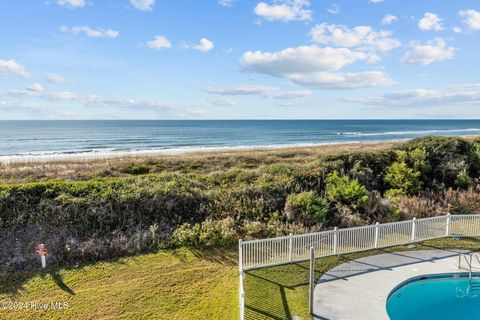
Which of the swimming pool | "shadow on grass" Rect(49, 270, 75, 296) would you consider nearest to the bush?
the swimming pool

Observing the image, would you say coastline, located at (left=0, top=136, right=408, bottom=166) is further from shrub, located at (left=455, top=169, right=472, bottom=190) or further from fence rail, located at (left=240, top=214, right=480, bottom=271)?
fence rail, located at (left=240, top=214, right=480, bottom=271)

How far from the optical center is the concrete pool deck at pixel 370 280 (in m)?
7.45

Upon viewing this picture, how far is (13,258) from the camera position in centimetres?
997

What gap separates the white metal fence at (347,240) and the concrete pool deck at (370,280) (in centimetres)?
61

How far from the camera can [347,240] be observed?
34.7ft

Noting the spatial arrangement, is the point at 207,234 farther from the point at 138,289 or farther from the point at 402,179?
the point at 402,179

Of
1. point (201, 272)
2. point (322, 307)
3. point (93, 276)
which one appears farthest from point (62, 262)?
point (322, 307)

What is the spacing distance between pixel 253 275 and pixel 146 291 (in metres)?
2.95

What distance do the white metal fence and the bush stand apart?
6.97ft

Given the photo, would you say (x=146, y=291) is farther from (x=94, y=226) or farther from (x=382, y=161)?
(x=382, y=161)

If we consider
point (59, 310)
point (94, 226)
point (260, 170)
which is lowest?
point (59, 310)

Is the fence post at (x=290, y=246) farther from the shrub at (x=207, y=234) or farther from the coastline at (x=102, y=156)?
the coastline at (x=102, y=156)

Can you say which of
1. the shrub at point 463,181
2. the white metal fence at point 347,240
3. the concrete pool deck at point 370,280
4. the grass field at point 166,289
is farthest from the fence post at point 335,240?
the shrub at point 463,181

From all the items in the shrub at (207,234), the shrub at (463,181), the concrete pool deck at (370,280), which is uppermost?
the shrub at (463,181)
